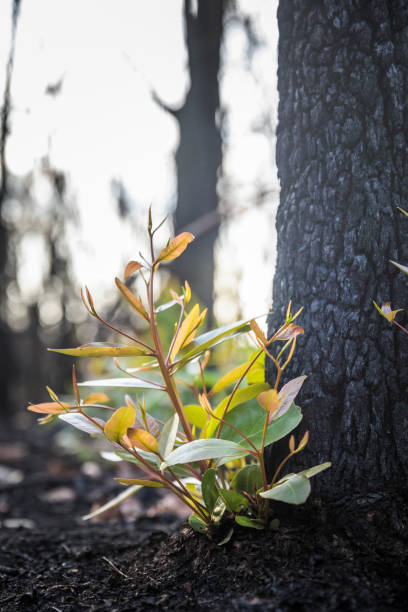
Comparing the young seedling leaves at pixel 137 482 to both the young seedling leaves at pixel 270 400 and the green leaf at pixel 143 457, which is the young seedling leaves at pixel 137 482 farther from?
the young seedling leaves at pixel 270 400

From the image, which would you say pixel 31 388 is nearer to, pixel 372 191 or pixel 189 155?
pixel 189 155

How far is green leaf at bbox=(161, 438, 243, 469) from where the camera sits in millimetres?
705

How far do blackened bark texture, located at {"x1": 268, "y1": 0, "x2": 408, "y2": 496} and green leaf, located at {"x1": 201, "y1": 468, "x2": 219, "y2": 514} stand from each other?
7.3 inches

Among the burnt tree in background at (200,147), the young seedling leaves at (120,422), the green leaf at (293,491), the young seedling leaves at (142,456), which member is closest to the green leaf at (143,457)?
the young seedling leaves at (142,456)

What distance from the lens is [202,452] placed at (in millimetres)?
714

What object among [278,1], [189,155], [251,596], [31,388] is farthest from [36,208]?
[251,596]

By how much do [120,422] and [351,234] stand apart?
0.55 m

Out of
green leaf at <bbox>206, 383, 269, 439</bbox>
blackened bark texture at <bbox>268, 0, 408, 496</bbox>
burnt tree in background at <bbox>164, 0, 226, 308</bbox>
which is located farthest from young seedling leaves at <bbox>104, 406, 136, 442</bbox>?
burnt tree in background at <bbox>164, 0, 226, 308</bbox>

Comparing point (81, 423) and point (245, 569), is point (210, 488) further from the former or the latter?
point (81, 423)

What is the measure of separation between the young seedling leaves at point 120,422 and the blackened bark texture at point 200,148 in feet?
9.84

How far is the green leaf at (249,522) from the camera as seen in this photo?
2.65 ft

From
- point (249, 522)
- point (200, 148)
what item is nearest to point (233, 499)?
point (249, 522)

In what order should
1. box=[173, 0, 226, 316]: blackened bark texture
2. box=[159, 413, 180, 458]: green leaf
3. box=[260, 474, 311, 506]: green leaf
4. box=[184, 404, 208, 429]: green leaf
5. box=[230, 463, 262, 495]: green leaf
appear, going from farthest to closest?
box=[173, 0, 226, 316]: blackened bark texture < box=[184, 404, 208, 429]: green leaf < box=[230, 463, 262, 495]: green leaf < box=[159, 413, 180, 458]: green leaf < box=[260, 474, 311, 506]: green leaf

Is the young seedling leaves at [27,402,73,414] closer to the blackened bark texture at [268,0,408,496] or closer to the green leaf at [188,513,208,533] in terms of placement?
the green leaf at [188,513,208,533]
